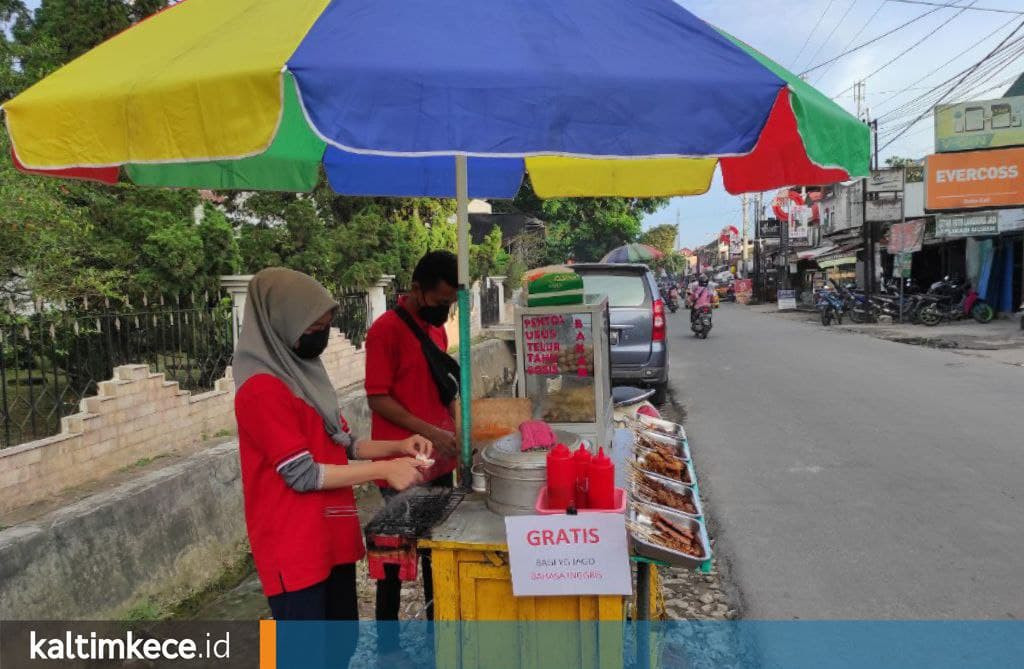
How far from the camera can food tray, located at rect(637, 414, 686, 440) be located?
3.63 m

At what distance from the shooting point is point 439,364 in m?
2.93

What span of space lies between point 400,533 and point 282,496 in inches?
14.2

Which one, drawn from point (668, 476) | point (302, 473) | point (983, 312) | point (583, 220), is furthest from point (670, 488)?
point (583, 220)

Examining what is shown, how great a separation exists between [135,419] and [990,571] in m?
4.97

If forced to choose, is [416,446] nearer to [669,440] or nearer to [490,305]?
[669,440]

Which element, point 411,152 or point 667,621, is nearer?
point 411,152

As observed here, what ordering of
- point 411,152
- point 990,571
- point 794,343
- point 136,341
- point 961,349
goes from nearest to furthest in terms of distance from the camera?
point 411,152 → point 990,571 → point 136,341 → point 961,349 → point 794,343

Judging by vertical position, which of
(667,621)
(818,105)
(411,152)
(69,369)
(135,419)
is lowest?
(667,621)

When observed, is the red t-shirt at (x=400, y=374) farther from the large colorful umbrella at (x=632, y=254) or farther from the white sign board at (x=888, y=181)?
the white sign board at (x=888, y=181)

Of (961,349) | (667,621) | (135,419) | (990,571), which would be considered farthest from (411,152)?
(961,349)

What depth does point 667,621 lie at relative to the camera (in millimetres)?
3377

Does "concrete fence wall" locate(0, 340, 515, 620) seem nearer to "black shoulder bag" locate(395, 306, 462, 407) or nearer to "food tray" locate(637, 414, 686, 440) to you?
"black shoulder bag" locate(395, 306, 462, 407)

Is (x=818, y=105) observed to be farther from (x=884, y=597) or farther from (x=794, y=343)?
(x=794, y=343)

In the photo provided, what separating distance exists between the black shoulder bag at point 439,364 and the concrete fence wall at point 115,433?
225cm
